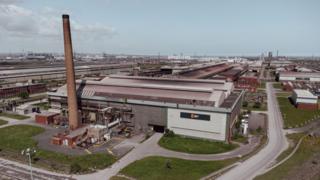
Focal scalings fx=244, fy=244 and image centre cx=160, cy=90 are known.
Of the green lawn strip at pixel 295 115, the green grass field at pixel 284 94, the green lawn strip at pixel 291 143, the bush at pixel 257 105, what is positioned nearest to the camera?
the green lawn strip at pixel 291 143

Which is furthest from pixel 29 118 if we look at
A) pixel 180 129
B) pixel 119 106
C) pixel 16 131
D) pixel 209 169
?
pixel 209 169

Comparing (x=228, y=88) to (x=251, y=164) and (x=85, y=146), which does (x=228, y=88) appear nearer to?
(x=251, y=164)

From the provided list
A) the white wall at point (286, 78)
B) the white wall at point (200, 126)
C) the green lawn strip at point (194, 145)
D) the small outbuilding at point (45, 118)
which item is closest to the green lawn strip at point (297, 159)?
the green lawn strip at point (194, 145)

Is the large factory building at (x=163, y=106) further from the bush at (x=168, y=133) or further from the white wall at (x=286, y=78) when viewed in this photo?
the white wall at (x=286, y=78)

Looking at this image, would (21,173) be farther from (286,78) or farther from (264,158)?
(286,78)

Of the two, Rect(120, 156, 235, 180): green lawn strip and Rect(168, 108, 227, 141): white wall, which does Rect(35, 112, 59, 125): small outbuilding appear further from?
Rect(120, 156, 235, 180): green lawn strip

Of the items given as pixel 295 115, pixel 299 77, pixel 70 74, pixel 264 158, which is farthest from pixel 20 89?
pixel 299 77
